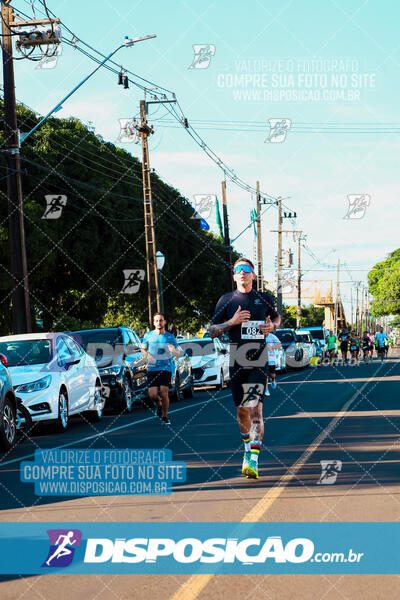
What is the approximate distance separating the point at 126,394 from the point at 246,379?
31.8 feet

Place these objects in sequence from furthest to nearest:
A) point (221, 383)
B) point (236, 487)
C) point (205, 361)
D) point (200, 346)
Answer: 1. point (221, 383)
2. point (200, 346)
3. point (205, 361)
4. point (236, 487)

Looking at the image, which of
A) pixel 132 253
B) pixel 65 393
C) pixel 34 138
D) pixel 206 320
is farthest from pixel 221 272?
pixel 65 393

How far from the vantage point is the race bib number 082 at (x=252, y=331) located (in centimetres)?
948

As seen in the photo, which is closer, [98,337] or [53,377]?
[53,377]

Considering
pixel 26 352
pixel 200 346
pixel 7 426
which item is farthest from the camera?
pixel 200 346

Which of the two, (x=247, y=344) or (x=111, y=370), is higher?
(x=247, y=344)

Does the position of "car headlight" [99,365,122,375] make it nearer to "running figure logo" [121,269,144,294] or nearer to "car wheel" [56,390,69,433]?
"car wheel" [56,390,69,433]

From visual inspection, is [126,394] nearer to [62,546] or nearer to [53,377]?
[53,377]

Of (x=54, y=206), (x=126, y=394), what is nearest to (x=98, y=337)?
(x=126, y=394)

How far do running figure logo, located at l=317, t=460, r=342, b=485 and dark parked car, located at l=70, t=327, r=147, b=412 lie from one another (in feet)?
29.3

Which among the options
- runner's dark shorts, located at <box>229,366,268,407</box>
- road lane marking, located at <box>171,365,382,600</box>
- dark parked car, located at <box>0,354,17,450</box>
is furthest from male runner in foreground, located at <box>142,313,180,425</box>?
runner's dark shorts, located at <box>229,366,268,407</box>

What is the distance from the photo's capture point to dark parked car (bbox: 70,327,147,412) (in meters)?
18.8

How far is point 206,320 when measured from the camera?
60.5 m

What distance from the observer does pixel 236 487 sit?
29.3ft
